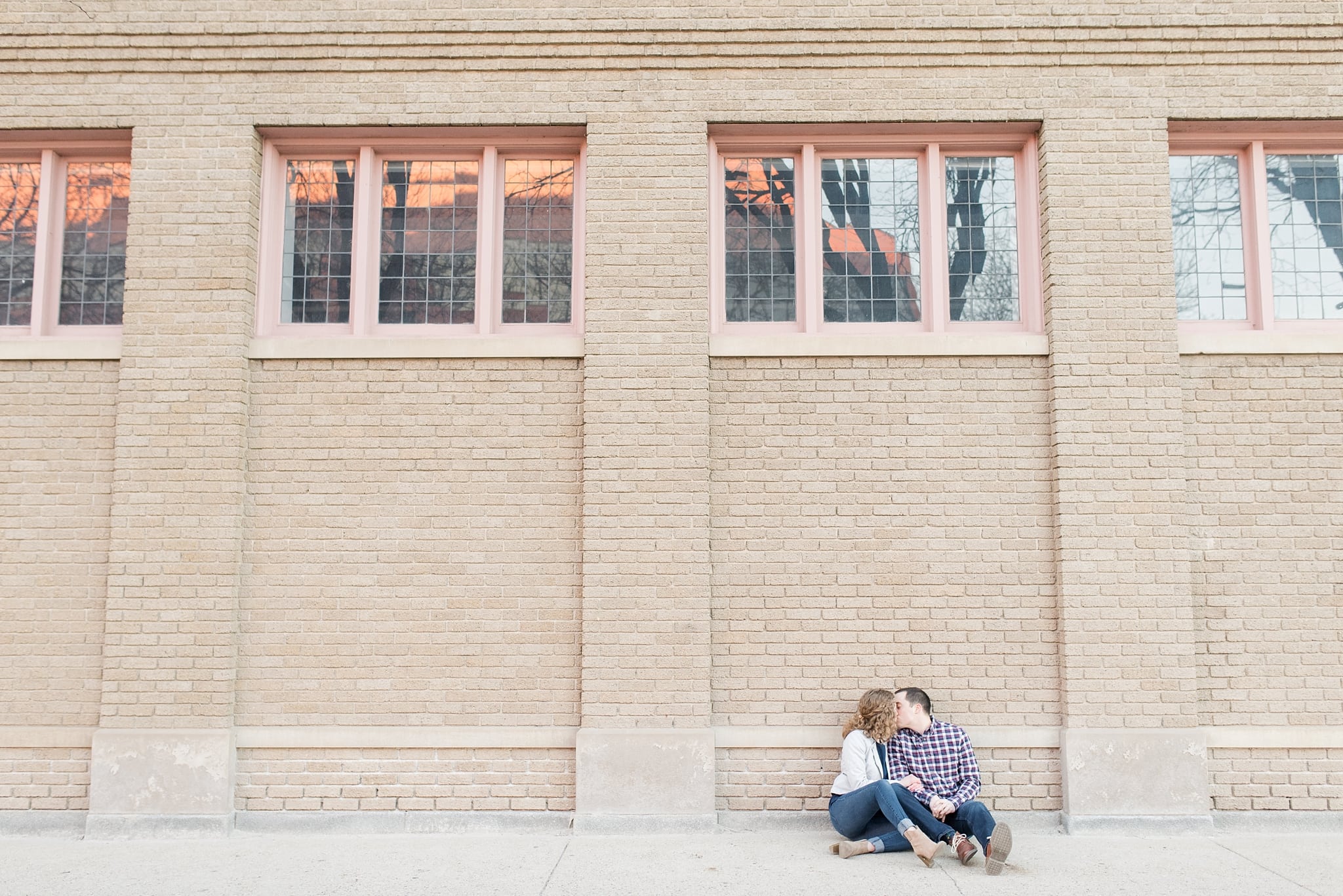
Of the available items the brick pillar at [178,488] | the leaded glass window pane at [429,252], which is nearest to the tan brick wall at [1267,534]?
the leaded glass window pane at [429,252]

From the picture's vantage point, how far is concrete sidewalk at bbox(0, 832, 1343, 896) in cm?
574

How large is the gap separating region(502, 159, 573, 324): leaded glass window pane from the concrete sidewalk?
12.2 ft

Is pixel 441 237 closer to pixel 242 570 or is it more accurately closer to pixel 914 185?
pixel 242 570

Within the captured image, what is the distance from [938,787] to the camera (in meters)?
6.47

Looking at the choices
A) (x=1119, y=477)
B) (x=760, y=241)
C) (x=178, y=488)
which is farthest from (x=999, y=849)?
(x=178, y=488)

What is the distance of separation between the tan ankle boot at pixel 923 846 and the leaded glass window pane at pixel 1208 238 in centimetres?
424

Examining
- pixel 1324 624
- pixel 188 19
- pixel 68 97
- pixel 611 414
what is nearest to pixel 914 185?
A: pixel 611 414

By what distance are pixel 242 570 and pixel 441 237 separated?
2.79m

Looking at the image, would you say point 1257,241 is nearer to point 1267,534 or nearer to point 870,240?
point 1267,534

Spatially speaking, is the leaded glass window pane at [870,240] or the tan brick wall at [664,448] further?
the leaded glass window pane at [870,240]

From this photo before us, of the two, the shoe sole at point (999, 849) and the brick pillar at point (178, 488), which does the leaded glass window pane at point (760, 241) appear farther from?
the shoe sole at point (999, 849)

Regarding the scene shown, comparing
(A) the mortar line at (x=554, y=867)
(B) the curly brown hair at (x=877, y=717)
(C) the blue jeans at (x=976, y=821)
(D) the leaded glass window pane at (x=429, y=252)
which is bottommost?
(A) the mortar line at (x=554, y=867)

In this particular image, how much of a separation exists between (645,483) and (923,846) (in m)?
2.87

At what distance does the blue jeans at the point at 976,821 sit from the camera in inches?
241
